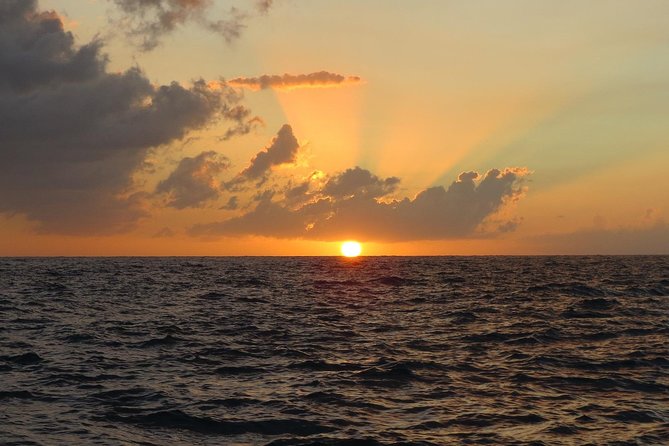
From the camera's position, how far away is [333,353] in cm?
2633

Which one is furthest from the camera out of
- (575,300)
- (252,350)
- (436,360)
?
(575,300)

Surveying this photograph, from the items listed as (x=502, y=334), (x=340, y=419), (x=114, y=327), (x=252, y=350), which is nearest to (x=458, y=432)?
(x=340, y=419)

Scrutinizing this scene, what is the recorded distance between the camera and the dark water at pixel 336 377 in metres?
15.8

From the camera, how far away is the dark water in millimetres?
15797

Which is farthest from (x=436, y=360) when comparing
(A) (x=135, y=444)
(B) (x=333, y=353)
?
(A) (x=135, y=444)

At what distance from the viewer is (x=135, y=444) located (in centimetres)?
1462

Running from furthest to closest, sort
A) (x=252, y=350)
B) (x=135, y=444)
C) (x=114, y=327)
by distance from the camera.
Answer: (x=114, y=327) → (x=252, y=350) → (x=135, y=444)

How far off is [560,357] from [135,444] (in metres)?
17.2

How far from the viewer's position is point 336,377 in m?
21.8

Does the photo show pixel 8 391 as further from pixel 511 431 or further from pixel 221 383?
pixel 511 431

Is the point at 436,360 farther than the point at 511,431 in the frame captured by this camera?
Yes

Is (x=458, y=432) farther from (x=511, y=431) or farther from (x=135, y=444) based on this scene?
(x=135, y=444)

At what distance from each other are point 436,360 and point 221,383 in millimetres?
8520

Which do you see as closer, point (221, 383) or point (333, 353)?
point (221, 383)
